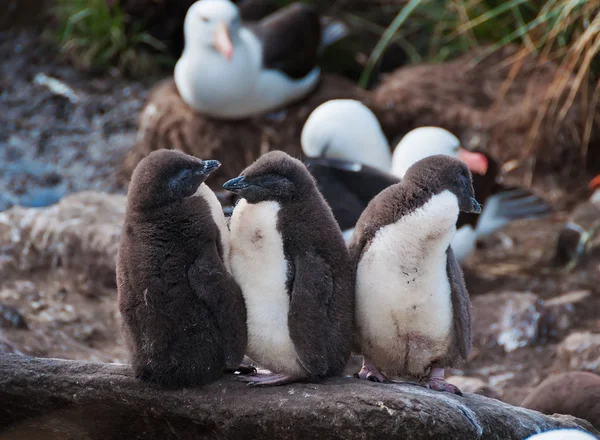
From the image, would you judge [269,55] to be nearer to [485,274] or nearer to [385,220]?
[485,274]

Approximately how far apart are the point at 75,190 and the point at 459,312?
638 centimetres

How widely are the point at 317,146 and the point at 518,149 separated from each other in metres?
2.41

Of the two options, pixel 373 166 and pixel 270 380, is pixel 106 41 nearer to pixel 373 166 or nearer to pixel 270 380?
pixel 373 166

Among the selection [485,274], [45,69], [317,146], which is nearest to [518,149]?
[485,274]

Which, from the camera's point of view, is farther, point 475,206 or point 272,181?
point 475,206

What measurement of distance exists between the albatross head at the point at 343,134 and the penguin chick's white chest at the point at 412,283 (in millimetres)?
4039

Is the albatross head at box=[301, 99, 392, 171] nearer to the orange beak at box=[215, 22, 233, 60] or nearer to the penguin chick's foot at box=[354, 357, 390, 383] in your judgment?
the orange beak at box=[215, 22, 233, 60]

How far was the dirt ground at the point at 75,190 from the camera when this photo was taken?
6.03 meters

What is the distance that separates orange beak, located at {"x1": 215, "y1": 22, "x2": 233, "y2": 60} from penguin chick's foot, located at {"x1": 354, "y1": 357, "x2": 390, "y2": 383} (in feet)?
16.9

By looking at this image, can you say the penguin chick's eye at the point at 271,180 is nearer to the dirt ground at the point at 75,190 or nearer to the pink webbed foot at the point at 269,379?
the pink webbed foot at the point at 269,379

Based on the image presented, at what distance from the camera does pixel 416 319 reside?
3.77m

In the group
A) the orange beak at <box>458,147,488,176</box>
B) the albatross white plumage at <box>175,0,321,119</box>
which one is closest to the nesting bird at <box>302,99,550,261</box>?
the orange beak at <box>458,147,488,176</box>

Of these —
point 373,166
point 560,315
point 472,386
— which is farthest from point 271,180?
point 373,166

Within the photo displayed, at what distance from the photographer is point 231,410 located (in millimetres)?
3639
